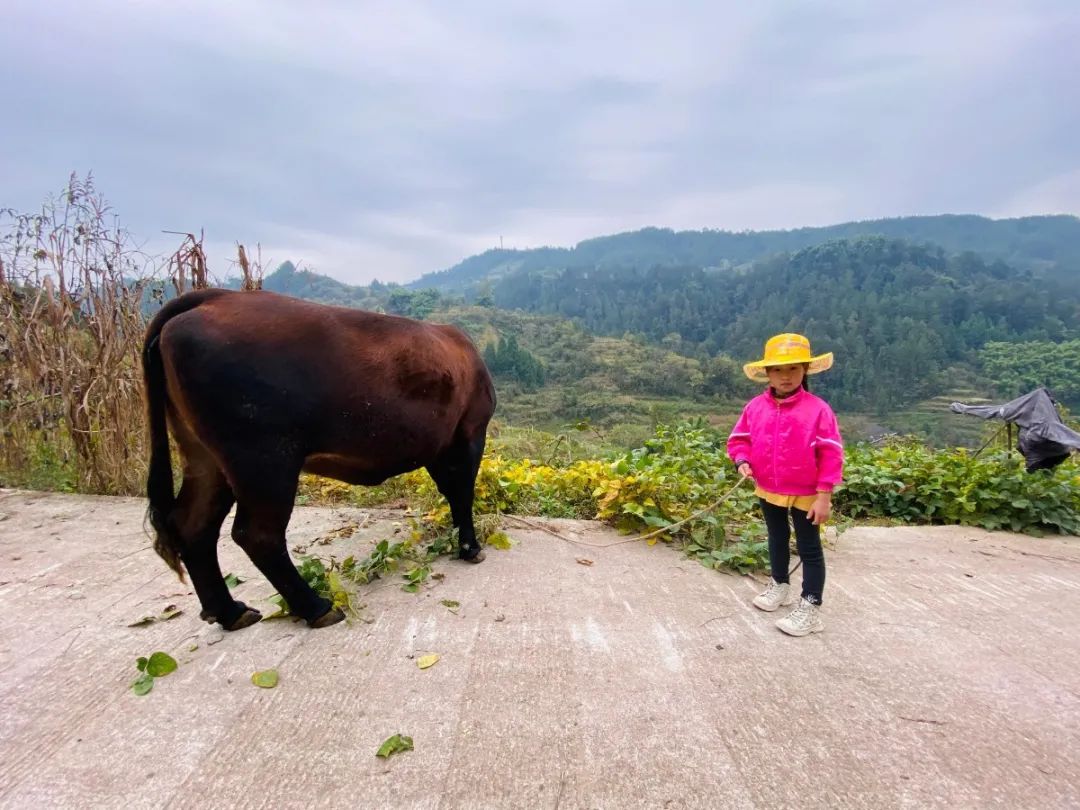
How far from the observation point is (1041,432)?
4.53 metres

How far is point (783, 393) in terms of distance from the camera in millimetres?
2867

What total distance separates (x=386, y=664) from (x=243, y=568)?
5.10 feet

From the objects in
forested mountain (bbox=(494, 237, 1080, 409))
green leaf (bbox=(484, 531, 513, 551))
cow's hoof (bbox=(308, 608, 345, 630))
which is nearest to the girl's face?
green leaf (bbox=(484, 531, 513, 551))

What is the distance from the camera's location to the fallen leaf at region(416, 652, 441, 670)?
2.38 meters

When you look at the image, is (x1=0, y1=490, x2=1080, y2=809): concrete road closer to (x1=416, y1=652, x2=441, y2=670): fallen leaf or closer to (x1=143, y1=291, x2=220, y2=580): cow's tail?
(x1=416, y1=652, x2=441, y2=670): fallen leaf

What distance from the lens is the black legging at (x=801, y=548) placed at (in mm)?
2799

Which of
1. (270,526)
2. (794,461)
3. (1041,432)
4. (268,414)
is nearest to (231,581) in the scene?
(270,526)

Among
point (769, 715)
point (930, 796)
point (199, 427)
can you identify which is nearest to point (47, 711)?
point (199, 427)

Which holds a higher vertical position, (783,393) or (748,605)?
(783,393)

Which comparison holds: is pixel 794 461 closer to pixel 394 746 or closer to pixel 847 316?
pixel 394 746

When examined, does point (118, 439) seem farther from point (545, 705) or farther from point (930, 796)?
point (930, 796)

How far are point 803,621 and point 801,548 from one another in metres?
0.34

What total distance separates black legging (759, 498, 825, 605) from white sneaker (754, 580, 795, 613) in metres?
0.04

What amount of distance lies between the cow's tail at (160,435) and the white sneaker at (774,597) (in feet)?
9.36
